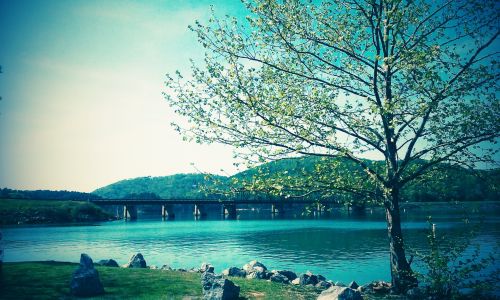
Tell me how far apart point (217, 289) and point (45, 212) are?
11690cm

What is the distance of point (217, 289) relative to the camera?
12.5 metres

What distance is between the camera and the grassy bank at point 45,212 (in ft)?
332

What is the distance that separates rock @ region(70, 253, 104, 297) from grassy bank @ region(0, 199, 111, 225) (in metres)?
106

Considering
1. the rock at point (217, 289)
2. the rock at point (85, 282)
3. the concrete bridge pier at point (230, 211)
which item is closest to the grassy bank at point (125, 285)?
the rock at point (85, 282)

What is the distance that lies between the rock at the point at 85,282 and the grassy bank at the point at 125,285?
0.37m

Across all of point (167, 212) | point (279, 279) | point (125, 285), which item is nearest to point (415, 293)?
point (279, 279)

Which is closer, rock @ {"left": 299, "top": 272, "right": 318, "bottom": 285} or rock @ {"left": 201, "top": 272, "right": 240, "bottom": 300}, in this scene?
rock @ {"left": 201, "top": 272, "right": 240, "bottom": 300}

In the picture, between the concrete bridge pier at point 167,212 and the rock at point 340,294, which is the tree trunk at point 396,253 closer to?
the rock at point 340,294

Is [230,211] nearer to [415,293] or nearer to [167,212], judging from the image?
[167,212]

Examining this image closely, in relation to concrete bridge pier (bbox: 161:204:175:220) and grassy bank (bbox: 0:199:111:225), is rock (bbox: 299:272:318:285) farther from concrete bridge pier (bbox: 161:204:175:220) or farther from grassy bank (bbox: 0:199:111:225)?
concrete bridge pier (bbox: 161:204:175:220)

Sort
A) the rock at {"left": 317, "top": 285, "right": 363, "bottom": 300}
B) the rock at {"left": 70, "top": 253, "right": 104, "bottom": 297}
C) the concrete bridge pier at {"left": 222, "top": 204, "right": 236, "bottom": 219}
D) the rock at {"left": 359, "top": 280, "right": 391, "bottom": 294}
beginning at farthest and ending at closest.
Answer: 1. the concrete bridge pier at {"left": 222, "top": 204, "right": 236, "bottom": 219}
2. the rock at {"left": 359, "top": 280, "right": 391, "bottom": 294}
3. the rock at {"left": 70, "top": 253, "right": 104, "bottom": 297}
4. the rock at {"left": 317, "top": 285, "right": 363, "bottom": 300}

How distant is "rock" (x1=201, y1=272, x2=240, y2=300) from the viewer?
40.6 feet

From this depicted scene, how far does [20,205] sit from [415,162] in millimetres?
125617

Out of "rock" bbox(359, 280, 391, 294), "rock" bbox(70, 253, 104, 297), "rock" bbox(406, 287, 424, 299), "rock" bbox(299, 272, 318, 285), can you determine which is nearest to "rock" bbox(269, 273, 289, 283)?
"rock" bbox(299, 272, 318, 285)
